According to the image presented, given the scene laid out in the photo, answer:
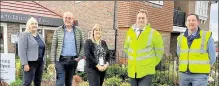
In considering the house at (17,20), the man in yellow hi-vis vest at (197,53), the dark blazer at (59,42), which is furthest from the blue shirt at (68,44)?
the house at (17,20)

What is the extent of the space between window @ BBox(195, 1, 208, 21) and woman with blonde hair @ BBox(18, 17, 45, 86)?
667 inches

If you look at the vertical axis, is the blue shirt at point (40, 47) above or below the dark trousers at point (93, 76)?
above

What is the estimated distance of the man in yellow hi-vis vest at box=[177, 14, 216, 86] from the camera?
193 inches

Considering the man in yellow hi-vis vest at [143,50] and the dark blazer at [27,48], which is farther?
the dark blazer at [27,48]

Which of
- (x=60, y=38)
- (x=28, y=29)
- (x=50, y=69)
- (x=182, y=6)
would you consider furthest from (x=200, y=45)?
(x=182, y=6)

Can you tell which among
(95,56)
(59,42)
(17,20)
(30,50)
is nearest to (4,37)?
(17,20)

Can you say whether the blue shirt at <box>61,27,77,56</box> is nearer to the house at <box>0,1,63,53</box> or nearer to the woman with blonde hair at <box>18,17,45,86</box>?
the woman with blonde hair at <box>18,17,45,86</box>

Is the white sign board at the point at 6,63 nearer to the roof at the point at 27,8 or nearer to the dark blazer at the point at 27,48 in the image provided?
the dark blazer at the point at 27,48

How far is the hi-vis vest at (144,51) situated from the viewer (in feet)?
16.8

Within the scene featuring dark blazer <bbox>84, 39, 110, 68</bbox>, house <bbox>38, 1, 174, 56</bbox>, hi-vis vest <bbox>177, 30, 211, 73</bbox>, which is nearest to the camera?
hi-vis vest <bbox>177, 30, 211, 73</bbox>

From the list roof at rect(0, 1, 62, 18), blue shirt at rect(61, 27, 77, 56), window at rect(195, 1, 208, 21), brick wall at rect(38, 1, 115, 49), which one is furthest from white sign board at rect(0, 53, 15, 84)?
window at rect(195, 1, 208, 21)

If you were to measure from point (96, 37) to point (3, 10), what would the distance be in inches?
378

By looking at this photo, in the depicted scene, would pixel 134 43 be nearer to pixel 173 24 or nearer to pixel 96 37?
pixel 96 37

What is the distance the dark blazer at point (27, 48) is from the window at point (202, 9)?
56.0 feet
